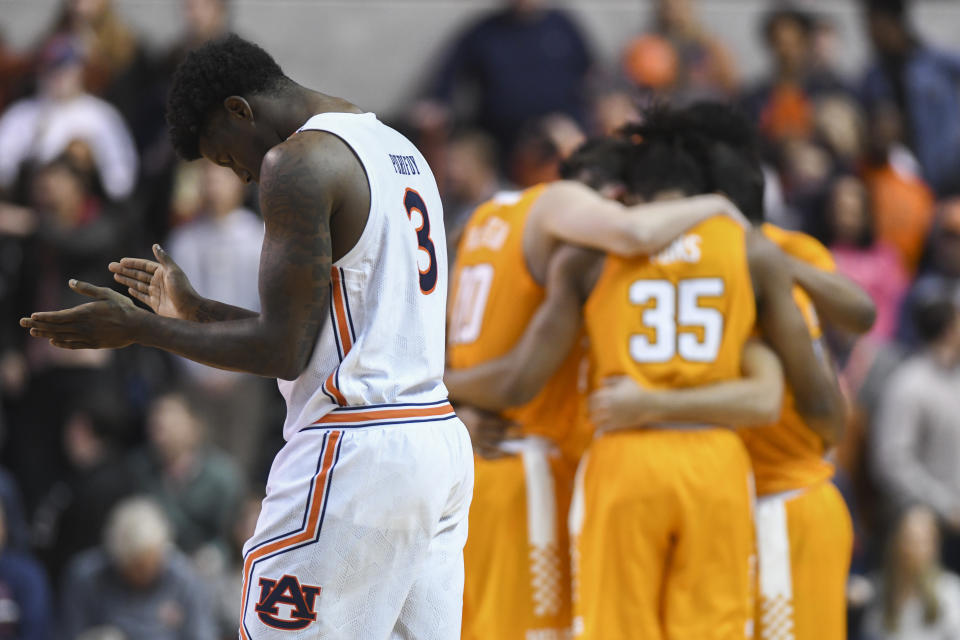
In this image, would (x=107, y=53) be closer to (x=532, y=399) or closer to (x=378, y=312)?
(x=532, y=399)

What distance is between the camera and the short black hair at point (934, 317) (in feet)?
29.6

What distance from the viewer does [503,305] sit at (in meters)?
5.22

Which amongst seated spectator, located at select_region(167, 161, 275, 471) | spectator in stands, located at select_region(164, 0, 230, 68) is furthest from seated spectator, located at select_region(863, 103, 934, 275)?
spectator in stands, located at select_region(164, 0, 230, 68)

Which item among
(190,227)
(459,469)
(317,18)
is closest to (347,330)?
(459,469)

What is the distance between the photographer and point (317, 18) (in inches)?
454

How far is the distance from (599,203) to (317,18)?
7.09 m

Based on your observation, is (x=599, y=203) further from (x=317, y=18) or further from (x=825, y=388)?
(x=317, y=18)

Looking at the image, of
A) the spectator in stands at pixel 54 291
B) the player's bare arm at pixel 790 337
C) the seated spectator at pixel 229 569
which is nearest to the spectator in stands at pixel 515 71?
the spectator in stands at pixel 54 291

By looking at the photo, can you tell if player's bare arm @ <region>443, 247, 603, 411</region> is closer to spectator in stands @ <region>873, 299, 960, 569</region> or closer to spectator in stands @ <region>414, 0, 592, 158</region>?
spectator in stands @ <region>873, 299, 960, 569</region>

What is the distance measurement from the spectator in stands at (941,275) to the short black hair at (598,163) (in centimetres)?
480

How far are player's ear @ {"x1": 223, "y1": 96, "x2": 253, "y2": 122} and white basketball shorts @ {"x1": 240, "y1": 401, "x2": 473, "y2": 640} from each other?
2.64ft

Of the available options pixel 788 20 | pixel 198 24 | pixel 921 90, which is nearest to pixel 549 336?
pixel 198 24

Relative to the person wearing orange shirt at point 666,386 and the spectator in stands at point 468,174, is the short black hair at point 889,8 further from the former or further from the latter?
the person wearing orange shirt at point 666,386

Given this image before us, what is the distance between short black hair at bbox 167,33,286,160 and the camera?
3.70 metres
